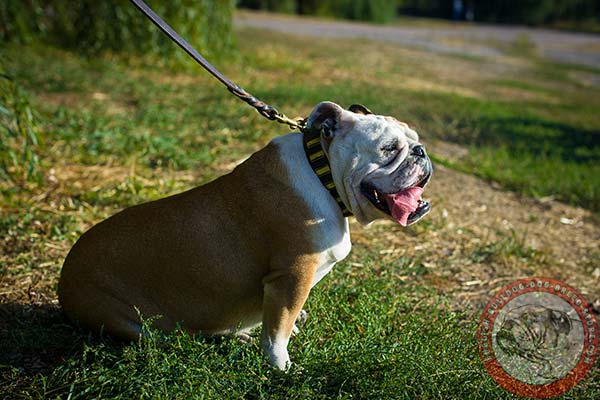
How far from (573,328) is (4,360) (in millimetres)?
2772

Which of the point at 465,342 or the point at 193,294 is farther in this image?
the point at 465,342

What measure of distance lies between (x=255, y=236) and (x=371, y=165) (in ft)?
1.79

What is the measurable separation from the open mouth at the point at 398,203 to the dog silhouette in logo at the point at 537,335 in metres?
0.91

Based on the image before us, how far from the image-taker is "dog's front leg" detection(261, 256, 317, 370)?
252 cm

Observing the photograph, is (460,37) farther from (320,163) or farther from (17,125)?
(320,163)

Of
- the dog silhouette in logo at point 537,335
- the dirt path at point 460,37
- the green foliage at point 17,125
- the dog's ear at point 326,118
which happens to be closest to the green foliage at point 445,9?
the dirt path at point 460,37

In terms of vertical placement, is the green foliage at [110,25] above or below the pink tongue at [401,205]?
above

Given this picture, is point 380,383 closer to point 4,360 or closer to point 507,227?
point 4,360

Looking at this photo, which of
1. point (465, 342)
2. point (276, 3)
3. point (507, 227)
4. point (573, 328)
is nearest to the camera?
point (465, 342)

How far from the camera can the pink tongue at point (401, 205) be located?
252 cm

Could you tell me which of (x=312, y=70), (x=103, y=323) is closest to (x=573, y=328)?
(x=103, y=323)

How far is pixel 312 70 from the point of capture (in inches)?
Result: 401

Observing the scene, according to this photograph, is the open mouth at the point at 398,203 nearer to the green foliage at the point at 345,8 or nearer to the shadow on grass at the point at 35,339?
the shadow on grass at the point at 35,339

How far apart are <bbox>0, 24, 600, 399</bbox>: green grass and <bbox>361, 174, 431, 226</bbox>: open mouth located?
563 millimetres
